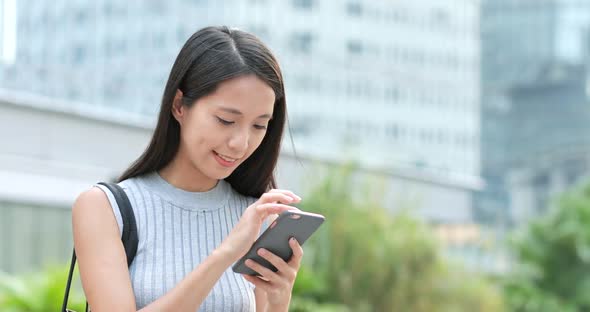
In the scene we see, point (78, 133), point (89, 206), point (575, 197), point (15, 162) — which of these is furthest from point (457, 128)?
point (89, 206)

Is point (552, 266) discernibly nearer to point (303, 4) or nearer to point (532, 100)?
point (303, 4)

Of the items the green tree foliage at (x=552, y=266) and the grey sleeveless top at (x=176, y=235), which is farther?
the green tree foliage at (x=552, y=266)

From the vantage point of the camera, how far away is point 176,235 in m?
2.33

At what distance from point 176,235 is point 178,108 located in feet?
0.88

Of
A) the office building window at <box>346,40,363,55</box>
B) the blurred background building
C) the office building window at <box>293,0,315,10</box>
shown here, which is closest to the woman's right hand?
the office building window at <box>293,0,315,10</box>

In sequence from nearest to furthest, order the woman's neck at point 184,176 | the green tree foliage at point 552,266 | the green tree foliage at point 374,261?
the woman's neck at point 184,176 → the green tree foliage at point 374,261 → the green tree foliage at point 552,266

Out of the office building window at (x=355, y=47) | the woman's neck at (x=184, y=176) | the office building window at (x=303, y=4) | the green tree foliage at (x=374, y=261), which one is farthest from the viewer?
the office building window at (x=355, y=47)

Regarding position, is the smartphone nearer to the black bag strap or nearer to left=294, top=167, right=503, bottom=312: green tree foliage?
the black bag strap

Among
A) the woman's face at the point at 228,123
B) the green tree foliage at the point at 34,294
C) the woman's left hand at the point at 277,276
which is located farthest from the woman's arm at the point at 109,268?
the green tree foliage at the point at 34,294

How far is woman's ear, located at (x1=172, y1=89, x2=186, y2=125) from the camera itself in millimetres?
2277

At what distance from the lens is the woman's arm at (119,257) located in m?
2.07

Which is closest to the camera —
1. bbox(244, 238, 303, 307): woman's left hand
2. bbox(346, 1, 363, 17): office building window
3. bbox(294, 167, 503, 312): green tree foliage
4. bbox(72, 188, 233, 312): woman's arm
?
bbox(72, 188, 233, 312): woman's arm

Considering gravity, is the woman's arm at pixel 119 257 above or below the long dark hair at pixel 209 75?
below

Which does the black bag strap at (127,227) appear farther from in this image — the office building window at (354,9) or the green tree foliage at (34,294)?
the office building window at (354,9)
